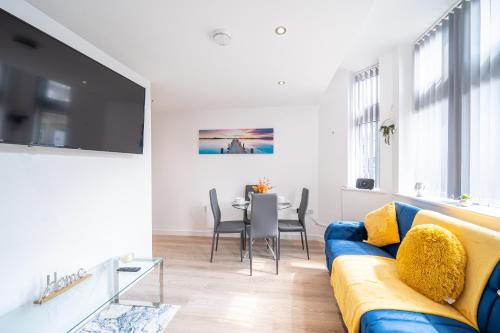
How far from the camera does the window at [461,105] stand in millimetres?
1651

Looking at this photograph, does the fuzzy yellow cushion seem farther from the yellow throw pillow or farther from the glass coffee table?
the glass coffee table

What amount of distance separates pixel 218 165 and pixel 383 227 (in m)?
2.80

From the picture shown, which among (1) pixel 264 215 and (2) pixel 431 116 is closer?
(2) pixel 431 116

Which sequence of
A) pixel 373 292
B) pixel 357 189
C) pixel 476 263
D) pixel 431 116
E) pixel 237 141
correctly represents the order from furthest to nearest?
pixel 237 141
pixel 357 189
pixel 431 116
pixel 373 292
pixel 476 263

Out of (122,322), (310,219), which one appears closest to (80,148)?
(122,322)

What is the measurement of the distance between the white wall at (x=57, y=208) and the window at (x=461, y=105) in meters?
3.23

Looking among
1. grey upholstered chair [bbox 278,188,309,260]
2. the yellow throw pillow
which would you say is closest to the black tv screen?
grey upholstered chair [bbox 278,188,309,260]

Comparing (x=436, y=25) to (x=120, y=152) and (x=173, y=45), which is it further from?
(x=120, y=152)

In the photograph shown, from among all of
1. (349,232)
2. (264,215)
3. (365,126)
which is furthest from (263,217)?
(365,126)

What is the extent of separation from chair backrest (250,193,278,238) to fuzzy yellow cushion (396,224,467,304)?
143 centimetres

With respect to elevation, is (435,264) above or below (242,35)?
below

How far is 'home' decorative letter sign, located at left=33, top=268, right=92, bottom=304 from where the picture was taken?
139 cm

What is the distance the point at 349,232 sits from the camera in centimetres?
243

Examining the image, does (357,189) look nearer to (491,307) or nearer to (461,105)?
(461,105)
